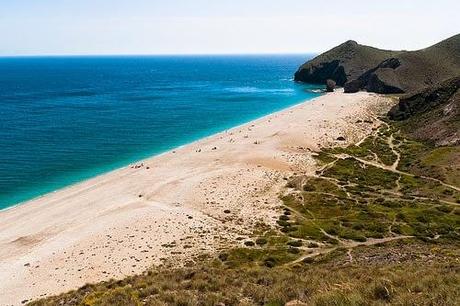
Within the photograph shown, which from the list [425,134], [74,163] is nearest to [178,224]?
[74,163]

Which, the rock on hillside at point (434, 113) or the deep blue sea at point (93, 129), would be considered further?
the rock on hillside at point (434, 113)

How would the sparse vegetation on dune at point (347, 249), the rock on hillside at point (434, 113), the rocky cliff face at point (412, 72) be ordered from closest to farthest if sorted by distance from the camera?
the sparse vegetation on dune at point (347, 249) < the rock on hillside at point (434, 113) < the rocky cliff face at point (412, 72)

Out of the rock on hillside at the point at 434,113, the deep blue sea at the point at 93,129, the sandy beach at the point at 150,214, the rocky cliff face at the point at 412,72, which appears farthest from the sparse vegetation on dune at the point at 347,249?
the rocky cliff face at the point at 412,72

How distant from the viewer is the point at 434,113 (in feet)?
348

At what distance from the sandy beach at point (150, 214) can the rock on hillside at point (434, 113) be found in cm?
1489

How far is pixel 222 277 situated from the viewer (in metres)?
29.8

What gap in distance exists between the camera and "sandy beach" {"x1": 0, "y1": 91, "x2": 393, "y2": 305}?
43.8 metres

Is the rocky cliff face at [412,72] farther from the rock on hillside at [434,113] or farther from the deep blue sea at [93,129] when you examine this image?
the rock on hillside at [434,113]

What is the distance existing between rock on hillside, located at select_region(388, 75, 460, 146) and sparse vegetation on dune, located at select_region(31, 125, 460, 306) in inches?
179

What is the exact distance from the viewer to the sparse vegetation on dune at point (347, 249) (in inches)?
901

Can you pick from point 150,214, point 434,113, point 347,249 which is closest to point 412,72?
point 434,113

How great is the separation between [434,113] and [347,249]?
7303 centimetres

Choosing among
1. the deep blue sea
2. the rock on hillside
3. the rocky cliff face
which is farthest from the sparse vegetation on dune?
the rocky cliff face

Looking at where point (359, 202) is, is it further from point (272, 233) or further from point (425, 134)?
point (425, 134)
